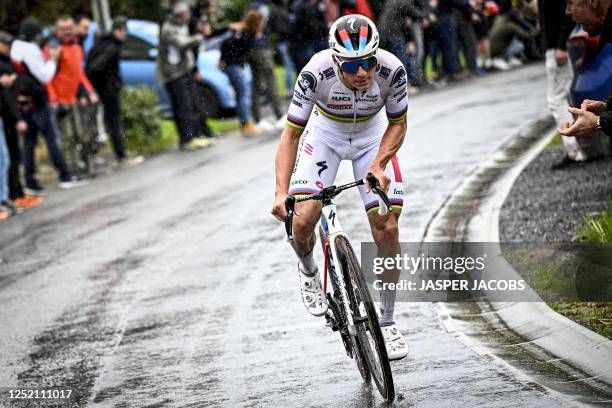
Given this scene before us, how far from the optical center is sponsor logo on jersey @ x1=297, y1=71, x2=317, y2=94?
747 cm

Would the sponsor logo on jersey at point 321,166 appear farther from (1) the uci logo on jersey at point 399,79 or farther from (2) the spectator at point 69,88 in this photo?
(2) the spectator at point 69,88

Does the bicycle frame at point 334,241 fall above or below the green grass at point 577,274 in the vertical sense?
above

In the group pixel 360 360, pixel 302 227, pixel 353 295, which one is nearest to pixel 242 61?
pixel 302 227

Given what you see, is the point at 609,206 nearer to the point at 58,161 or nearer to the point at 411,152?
the point at 411,152

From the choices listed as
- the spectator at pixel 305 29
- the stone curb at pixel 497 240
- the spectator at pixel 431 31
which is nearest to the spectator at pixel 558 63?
the stone curb at pixel 497 240

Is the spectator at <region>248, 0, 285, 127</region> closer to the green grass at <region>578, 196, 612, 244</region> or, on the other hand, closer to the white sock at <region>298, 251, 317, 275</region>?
the green grass at <region>578, 196, 612, 244</region>

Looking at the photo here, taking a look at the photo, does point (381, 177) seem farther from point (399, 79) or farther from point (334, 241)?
point (399, 79)

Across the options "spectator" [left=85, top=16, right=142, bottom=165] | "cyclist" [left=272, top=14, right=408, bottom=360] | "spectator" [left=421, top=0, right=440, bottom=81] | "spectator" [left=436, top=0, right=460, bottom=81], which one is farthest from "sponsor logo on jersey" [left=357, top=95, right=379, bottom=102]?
"spectator" [left=436, top=0, right=460, bottom=81]

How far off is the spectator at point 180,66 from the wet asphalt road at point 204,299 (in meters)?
1.77

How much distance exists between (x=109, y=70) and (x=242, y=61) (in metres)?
2.64

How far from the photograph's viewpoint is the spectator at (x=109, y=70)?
19578mm

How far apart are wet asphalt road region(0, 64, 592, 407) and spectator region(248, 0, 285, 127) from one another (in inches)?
107

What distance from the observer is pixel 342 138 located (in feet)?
25.8

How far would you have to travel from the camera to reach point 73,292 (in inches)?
443
